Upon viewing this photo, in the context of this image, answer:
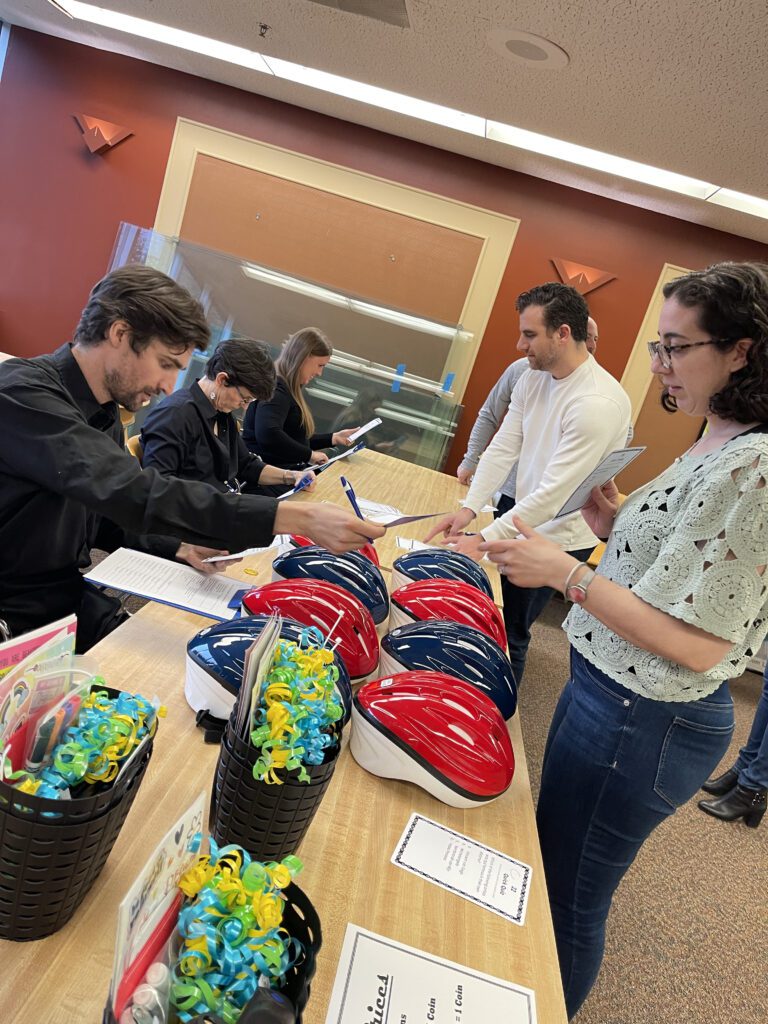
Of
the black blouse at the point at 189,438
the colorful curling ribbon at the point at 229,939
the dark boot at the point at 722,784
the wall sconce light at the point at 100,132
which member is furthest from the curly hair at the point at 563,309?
the wall sconce light at the point at 100,132

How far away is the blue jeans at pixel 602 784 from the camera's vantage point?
132 cm

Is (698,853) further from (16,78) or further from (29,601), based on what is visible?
(16,78)

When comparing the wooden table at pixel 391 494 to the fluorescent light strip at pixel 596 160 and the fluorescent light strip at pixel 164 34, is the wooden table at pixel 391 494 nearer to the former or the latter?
the fluorescent light strip at pixel 596 160

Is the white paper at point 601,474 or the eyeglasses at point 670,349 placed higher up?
the eyeglasses at point 670,349

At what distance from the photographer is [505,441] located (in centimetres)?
314

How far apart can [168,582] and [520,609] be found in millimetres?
1788

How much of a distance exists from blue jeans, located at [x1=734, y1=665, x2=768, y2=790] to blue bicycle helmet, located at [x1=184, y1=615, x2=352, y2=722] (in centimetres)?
283

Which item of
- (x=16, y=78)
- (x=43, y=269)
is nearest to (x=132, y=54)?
(x=16, y=78)

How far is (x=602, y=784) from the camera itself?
137cm

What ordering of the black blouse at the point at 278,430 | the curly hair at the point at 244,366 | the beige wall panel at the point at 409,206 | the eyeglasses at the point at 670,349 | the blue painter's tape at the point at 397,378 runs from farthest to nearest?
the beige wall panel at the point at 409,206 < the blue painter's tape at the point at 397,378 < the black blouse at the point at 278,430 < the curly hair at the point at 244,366 < the eyeglasses at the point at 670,349

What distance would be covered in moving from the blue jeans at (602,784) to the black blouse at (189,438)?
170cm

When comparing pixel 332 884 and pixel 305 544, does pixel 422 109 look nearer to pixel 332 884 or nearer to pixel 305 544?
pixel 305 544

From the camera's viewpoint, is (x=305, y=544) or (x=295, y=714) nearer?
(x=295, y=714)

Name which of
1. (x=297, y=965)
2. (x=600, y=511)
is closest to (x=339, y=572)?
(x=600, y=511)
